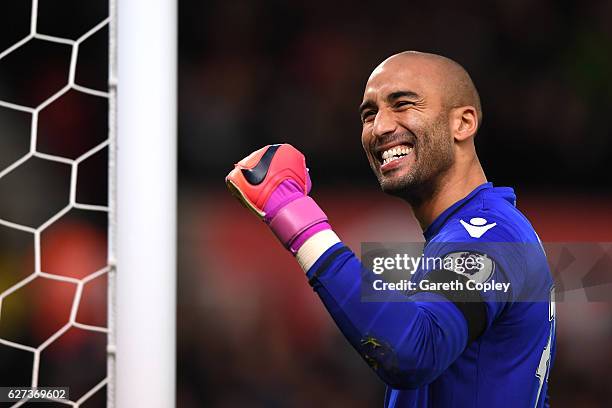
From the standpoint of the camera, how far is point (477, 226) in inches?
37.4

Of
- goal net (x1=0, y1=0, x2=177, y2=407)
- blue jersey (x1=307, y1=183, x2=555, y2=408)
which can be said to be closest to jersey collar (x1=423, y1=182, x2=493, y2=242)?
blue jersey (x1=307, y1=183, x2=555, y2=408)

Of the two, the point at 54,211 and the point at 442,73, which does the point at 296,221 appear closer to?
the point at 442,73

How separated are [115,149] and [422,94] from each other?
18.2 inches

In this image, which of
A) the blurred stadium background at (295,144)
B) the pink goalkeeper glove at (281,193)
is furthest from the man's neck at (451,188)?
the blurred stadium background at (295,144)

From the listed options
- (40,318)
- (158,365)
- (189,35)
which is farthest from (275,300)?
(158,365)

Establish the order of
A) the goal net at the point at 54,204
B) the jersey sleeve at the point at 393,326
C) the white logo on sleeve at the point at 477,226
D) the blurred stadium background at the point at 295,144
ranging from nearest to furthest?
1. the jersey sleeve at the point at 393,326
2. the white logo on sleeve at the point at 477,226
3. the goal net at the point at 54,204
4. the blurred stadium background at the point at 295,144

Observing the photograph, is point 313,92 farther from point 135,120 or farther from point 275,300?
point 135,120

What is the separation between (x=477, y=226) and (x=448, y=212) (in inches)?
5.9

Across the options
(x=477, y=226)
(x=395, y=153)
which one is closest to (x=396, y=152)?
(x=395, y=153)

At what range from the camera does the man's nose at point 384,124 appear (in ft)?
3.61

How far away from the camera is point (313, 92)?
117 inches

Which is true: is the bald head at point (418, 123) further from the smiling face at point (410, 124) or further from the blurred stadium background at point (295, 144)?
the blurred stadium background at point (295, 144)

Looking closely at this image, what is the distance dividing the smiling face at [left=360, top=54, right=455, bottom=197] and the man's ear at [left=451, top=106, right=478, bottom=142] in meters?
0.01

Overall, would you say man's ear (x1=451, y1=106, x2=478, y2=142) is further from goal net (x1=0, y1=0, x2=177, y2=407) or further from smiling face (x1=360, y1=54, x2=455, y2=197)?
goal net (x1=0, y1=0, x2=177, y2=407)
